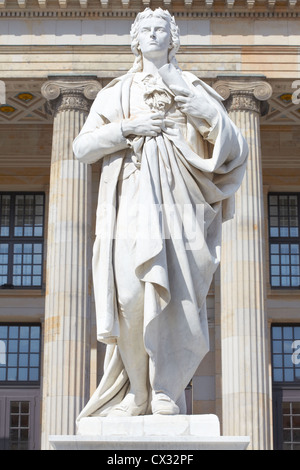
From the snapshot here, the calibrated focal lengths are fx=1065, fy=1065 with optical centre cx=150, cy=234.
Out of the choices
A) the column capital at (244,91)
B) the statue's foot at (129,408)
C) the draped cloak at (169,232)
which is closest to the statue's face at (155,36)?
the draped cloak at (169,232)

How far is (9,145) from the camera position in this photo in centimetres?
3572

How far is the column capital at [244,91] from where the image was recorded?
2995 cm

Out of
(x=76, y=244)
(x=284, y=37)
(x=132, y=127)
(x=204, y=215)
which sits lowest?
(x=204, y=215)

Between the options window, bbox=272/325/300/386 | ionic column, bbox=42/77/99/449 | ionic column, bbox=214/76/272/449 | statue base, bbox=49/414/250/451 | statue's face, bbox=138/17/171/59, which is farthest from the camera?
window, bbox=272/325/300/386

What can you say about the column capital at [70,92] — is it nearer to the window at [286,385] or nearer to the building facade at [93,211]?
the building facade at [93,211]

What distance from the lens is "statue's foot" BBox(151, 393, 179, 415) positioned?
638 cm

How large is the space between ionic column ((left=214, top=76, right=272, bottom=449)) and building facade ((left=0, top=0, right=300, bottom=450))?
0.04 m

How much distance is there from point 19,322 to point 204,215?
92.9ft

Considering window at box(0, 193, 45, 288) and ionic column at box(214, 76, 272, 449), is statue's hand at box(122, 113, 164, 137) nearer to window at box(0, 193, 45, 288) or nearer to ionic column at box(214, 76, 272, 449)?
ionic column at box(214, 76, 272, 449)

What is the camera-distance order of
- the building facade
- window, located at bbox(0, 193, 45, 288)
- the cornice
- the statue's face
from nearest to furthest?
the statue's face < the building facade < the cornice < window, located at bbox(0, 193, 45, 288)

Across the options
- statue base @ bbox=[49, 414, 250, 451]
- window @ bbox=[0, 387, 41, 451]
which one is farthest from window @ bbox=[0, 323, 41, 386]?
statue base @ bbox=[49, 414, 250, 451]

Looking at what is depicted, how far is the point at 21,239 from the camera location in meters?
35.4

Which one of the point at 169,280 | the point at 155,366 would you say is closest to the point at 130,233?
the point at 169,280
